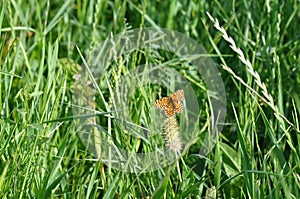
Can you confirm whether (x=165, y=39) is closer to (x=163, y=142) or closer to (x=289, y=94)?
(x=289, y=94)

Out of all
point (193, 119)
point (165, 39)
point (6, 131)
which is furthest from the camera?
point (165, 39)

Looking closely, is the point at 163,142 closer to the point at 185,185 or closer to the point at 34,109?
the point at 185,185

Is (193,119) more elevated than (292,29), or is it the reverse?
(292,29)

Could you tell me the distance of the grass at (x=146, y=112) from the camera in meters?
1.34

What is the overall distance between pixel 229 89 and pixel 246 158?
65 cm

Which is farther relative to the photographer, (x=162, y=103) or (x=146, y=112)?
(x=146, y=112)

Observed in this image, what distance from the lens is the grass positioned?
Result: 1.34 meters

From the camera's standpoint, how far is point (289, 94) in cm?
186

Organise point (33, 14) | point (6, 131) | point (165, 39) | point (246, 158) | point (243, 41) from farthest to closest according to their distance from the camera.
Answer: point (33, 14)
point (165, 39)
point (243, 41)
point (6, 131)
point (246, 158)

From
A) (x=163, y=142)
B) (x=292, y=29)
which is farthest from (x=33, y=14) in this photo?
(x=163, y=142)

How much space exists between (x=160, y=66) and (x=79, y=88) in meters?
0.24

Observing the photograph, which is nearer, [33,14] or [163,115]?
[163,115]

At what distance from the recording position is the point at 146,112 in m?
1.53

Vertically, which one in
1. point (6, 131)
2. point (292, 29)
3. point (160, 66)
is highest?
point (292, 29)
